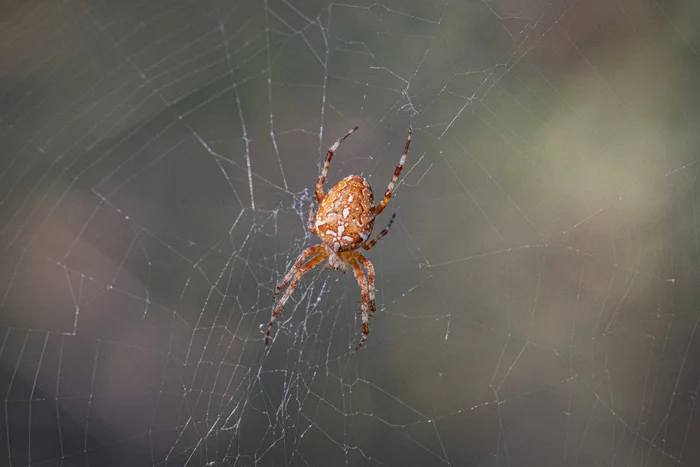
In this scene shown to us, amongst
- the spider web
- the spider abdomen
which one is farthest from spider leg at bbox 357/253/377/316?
the spider web

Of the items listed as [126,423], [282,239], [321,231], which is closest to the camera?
[321,231]

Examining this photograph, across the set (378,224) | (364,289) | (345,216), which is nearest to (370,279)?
(364,289)

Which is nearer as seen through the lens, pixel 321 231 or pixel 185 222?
pixel 321 231

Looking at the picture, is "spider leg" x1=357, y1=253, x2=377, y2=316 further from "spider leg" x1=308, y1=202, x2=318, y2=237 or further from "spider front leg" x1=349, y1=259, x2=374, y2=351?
"spider leg" x1=308, y1=202, x2=318, y2=237

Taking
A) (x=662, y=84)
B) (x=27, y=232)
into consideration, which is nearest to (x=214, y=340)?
(x=27, y=232)

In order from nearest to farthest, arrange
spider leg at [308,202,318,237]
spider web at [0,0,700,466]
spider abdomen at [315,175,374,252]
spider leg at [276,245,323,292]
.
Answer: spider abdomen at [315,175,374,252] → spider leg at [308,202,318,237] → spider leg at [276,245,323,292] → spider web at [0,0,700,466]

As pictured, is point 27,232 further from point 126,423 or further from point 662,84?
point 662,84
